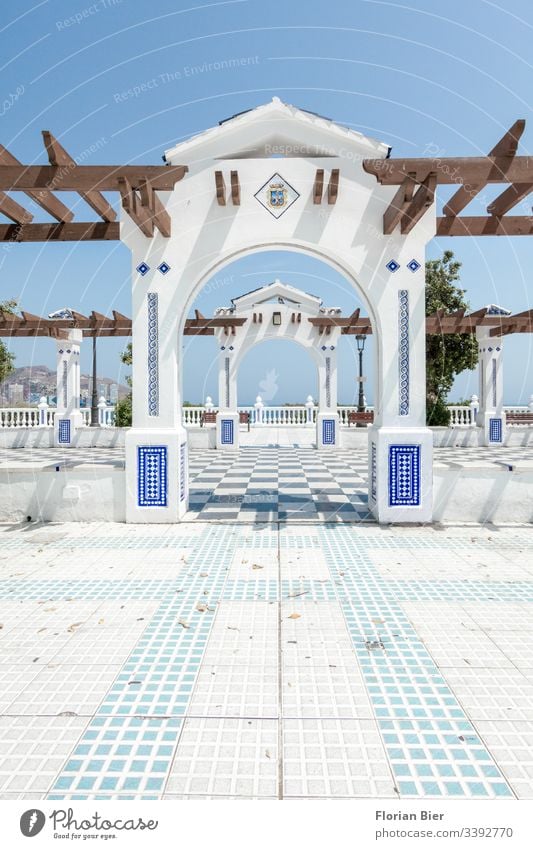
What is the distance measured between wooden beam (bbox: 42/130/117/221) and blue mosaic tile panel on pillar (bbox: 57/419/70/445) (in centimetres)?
1081

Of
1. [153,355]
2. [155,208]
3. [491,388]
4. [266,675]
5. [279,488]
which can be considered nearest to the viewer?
[266,675]

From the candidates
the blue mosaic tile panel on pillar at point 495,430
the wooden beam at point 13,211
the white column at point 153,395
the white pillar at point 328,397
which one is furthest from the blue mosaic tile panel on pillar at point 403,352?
the blue mosaic tile panel on pillar at point 495,430

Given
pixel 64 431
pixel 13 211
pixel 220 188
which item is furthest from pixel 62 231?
pixel 64 431

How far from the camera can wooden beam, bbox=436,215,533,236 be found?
237 inches

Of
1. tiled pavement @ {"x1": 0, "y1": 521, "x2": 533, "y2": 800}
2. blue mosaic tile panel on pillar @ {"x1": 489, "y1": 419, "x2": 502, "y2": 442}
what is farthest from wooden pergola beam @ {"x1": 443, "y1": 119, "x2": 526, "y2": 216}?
blue mosaic tile panel on pillar @ {"x1": 489, "y1": 419, "x2": 502, "y2": 442}

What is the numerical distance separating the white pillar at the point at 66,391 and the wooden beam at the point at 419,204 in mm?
12397

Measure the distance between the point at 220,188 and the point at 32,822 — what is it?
557cm

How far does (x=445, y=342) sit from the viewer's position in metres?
18.9

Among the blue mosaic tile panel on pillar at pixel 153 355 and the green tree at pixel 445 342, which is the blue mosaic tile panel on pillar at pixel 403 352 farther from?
the green tree at pixel 445 342

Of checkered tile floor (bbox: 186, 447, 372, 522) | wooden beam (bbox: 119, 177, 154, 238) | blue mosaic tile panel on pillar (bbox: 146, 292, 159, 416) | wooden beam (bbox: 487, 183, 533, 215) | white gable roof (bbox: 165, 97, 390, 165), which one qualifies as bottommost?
checkered tile floor (bbox: 186, 447, 372, 522)

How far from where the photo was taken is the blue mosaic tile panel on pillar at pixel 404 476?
581 cm

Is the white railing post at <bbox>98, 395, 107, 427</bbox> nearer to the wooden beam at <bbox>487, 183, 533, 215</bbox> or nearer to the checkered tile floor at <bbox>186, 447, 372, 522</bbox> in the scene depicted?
the checkered tile floor at <bbox>186, 447, 372, 522</bbox>

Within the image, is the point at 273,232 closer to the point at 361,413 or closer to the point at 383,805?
the point at 383,805

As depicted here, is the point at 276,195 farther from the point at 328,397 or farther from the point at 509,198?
the point at 328,397
